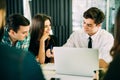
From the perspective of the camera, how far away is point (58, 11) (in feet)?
14.9

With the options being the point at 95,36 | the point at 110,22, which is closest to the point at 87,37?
the point at 95,36

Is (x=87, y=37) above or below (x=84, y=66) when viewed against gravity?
above

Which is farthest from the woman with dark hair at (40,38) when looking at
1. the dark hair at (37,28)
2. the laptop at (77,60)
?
the laptop at (77,60)

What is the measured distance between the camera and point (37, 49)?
3.15 m

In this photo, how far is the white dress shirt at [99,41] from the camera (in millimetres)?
2983

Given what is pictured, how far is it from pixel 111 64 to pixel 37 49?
225cm

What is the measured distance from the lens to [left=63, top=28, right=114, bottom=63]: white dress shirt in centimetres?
298

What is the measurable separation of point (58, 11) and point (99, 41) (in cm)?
164

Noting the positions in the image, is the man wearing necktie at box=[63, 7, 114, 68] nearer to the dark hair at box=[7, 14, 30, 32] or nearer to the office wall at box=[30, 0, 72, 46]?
the dark hair at box=[7, 14, 30, 32]

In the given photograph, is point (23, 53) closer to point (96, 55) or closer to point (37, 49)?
point (96, 55)

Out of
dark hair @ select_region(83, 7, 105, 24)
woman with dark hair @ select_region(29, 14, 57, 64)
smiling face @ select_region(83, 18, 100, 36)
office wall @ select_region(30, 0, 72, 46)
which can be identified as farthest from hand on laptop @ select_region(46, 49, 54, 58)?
office wall @ select_region(30, 0, 72, 46)

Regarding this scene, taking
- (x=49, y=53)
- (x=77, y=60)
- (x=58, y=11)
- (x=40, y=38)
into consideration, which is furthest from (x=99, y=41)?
(x=58, y=11)

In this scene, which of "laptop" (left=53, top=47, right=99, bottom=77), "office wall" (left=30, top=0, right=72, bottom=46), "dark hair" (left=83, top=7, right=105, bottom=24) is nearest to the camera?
"laptop" (left=53, top=47, right=99, bottom=77)

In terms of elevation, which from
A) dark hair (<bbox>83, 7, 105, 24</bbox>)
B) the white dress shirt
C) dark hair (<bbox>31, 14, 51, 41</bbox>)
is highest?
dark hair (<bbox>83, 7, 105, 24</bbox>)
